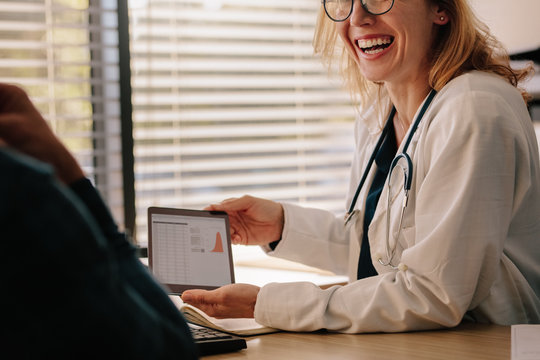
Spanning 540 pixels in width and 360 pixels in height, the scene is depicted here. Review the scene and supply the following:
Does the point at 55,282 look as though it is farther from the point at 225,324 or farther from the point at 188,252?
the point at 188,252

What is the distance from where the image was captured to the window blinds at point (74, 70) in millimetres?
2287

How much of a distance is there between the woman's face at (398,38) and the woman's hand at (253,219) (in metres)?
0.41

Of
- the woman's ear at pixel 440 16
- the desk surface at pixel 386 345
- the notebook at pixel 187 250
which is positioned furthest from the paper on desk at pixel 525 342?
the woman's ear at pixel 440 16

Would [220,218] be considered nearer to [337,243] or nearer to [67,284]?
[337,243]

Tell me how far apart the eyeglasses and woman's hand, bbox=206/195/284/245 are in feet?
1.57

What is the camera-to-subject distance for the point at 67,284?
15.8 inches

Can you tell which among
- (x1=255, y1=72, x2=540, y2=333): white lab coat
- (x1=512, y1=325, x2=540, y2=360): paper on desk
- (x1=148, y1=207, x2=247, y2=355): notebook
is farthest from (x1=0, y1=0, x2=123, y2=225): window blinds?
(x1=512, y1=325, x2=540, y2=360): paper on desk

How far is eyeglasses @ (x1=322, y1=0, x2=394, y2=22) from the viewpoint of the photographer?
1.39 meters

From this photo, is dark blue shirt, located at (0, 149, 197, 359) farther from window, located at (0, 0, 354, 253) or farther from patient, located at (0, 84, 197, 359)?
window, located at (0, 0, 354, 253)

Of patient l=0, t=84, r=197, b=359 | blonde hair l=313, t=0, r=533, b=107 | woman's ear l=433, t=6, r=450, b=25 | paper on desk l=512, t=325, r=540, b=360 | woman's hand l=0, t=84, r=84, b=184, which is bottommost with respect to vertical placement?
paper on desk l=512, t=325, r=540, b=360

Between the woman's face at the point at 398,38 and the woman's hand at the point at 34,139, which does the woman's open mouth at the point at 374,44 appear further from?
the woman's hand at the point at 34,139

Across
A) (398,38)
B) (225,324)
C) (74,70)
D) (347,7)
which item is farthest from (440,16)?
(74,70)

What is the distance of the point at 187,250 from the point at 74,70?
1.36 meters

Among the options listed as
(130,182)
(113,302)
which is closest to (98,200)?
(113,302)
